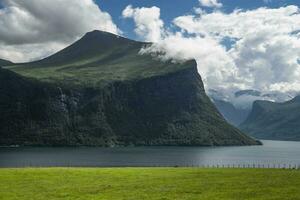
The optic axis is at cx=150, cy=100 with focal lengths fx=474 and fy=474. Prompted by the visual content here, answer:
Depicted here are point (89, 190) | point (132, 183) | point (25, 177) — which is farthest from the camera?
point (25, 177)

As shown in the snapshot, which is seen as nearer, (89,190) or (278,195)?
(278,195)

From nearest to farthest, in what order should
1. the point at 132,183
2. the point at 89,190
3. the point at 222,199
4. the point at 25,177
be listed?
the point at 222,199
the point at 89,190
the point at 132,183
the point at 25,177

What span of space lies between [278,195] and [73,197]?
24985mm

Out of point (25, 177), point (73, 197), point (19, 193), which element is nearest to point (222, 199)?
point (73, 197)

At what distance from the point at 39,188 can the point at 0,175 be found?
21.3m

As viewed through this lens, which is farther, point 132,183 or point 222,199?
point 132,183

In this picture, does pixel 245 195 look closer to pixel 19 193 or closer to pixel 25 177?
pixel 19 193

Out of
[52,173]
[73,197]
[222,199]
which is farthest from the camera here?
[52,173]

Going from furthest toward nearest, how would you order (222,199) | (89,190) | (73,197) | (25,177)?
(25,177) < (89,190) < (73,197) < (222,199)

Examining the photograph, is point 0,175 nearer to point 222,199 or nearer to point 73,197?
point 73,197

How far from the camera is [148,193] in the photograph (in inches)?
→ 2426

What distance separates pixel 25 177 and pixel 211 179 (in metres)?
32.3

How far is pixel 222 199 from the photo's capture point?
55.2 m

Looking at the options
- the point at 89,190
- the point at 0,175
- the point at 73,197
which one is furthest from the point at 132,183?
the point at 0,175
